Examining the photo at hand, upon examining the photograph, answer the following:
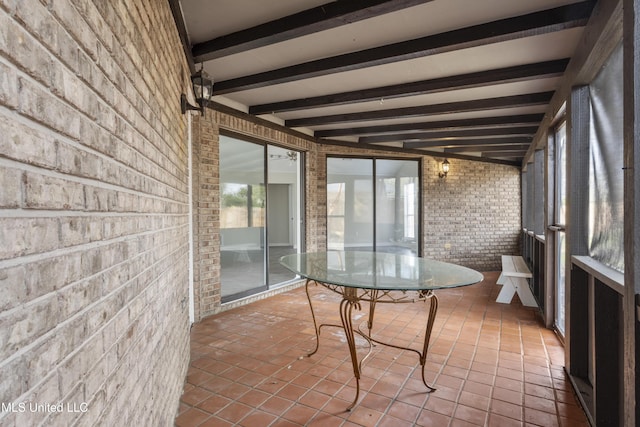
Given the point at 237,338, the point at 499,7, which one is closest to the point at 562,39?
the point at 499,7

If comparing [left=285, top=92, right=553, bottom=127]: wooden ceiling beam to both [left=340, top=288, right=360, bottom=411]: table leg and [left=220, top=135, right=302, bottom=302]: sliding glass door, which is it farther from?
[left=340, top=288, right=360, bottom=411]: table leg

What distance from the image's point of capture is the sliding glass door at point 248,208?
181 inches

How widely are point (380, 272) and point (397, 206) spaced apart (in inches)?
188

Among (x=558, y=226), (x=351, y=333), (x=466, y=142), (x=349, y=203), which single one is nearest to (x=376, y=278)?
(x=351, y=333)

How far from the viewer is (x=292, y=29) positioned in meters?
2.45

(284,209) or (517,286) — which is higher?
(284,209)

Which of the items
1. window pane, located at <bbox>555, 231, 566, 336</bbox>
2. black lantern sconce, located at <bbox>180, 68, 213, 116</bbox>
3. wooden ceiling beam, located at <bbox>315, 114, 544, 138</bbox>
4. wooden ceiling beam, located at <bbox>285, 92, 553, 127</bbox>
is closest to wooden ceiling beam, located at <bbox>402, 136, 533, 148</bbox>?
wooden ceiling beam, located at <bbox>315, 114, 544, 138</bbox>

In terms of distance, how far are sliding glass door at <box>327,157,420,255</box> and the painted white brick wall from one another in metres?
5.02

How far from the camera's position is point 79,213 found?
0.87 m

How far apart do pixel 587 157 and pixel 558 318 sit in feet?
6.80

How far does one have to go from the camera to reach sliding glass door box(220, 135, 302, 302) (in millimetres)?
4594

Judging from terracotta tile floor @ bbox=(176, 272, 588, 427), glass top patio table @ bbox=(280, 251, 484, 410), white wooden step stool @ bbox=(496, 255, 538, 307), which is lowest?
terracotta tile floor @ bbox=(176, 272, 588, 427)

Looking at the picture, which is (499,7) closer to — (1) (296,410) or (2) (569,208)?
(2) (569,208)

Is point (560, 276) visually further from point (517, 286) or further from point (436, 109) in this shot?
point (436, 109)
